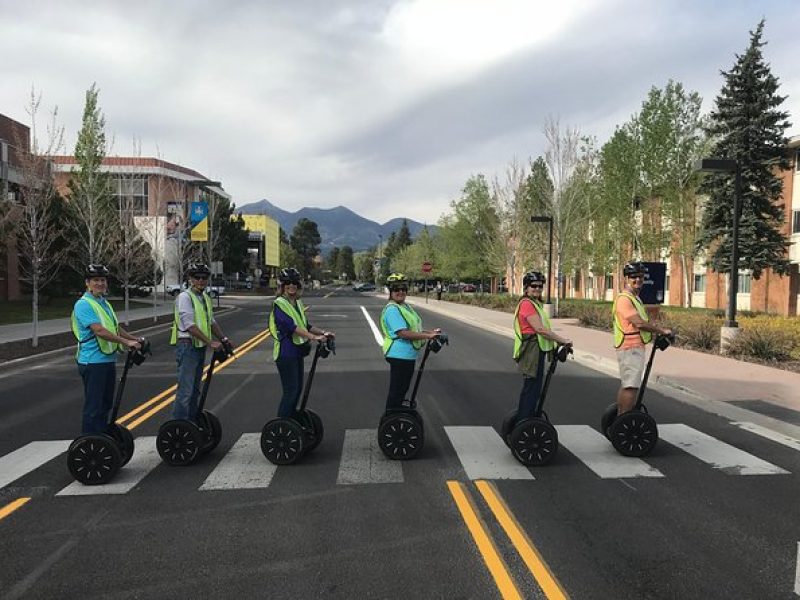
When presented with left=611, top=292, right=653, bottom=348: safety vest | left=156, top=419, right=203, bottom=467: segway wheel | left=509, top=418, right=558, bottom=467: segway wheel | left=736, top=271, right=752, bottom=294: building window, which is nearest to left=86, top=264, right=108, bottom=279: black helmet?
left=156, top=419, right=203, bottom=467: segway wheel

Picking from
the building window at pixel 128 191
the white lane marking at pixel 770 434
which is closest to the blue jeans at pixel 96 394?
the white lane marking at pixel 770 434

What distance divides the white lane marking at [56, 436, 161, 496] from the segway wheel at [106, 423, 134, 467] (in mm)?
111

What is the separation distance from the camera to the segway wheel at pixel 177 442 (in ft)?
18.7

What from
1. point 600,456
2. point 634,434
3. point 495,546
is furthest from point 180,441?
point 634,434

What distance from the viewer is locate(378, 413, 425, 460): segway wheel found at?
581 cm

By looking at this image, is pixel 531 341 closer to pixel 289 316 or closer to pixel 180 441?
pixel 289 316

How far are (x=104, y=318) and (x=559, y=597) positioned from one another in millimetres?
4375

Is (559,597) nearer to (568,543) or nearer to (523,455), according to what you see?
(568,543)

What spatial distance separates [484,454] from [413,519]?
6.01 ft

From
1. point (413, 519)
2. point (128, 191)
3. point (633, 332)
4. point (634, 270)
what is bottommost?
point (413, 519)

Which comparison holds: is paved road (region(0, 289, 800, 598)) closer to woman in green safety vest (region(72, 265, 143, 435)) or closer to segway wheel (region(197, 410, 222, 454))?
segway wheel (region(197, 410, 222, 454))

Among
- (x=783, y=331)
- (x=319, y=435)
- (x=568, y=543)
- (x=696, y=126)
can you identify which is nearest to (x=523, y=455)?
(x=568, y=543)

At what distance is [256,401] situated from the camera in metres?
8.91

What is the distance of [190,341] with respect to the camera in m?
5.93
